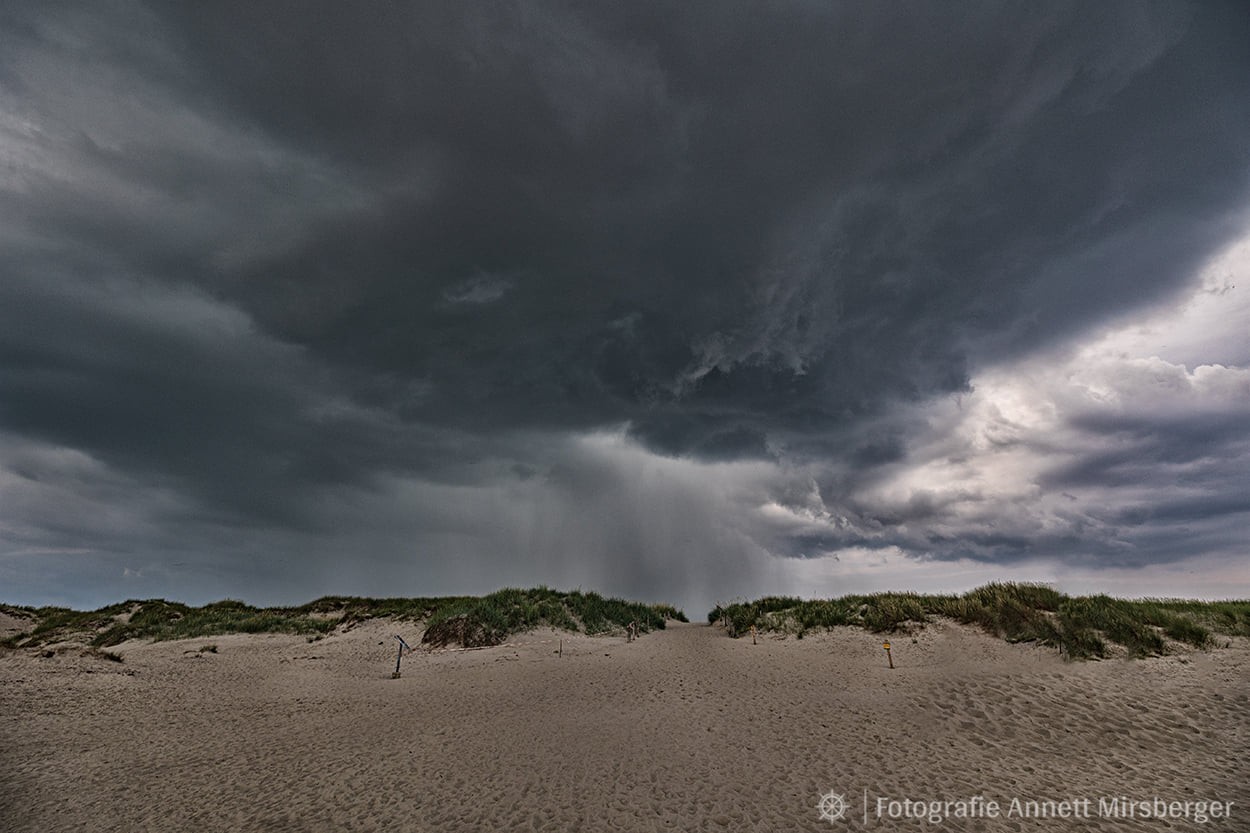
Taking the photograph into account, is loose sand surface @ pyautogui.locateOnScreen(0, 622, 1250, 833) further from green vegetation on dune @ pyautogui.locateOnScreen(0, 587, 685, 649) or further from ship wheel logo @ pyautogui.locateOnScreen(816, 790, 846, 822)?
green vegetation on dune @ pyautogui.locateOnScreen(0, 587, 685, 649)

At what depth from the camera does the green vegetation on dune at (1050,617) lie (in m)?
17.8

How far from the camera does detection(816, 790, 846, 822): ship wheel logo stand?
31.9 feet

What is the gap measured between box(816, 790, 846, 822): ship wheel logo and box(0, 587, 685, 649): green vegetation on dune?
21.6 metres

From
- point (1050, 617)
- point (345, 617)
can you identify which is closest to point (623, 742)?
point (1050, 617)

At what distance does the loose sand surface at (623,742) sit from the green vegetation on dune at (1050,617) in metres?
1.14

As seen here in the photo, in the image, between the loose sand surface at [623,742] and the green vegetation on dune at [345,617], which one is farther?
the green vegetation on dune at [345,617]

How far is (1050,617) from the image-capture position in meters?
20.4

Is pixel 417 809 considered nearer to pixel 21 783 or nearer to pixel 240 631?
pixel 21 783

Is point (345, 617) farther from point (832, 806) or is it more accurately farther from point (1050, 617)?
point (1050, 617)

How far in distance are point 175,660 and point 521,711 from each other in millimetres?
19070

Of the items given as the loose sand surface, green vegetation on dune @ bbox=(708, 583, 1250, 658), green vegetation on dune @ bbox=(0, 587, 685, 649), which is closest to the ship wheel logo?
the loose sand surface

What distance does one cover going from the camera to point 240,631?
3438 centimetres

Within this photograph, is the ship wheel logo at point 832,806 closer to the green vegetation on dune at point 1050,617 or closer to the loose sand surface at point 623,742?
the loose sand surface at point 623,742

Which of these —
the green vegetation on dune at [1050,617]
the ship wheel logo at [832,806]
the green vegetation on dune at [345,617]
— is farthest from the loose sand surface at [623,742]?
the green vegetation on dune at [345,617]
